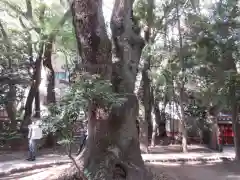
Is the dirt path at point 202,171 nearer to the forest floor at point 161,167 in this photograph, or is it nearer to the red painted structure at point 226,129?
the forest floor at point 161,167

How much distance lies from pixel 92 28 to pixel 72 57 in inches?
383

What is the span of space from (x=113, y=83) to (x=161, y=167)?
175 inches

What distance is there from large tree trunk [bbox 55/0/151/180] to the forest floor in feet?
4.96

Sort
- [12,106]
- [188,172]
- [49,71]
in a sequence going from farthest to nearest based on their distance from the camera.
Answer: [12,106] < [49,71] < [188,172]

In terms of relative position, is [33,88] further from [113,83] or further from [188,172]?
[113,83]

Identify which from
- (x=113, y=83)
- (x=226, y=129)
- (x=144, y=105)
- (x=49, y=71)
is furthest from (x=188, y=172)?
(x=49, y=71)

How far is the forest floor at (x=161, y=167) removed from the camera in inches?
380

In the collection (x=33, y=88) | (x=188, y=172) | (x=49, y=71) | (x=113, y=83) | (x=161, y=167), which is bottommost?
(x=188, y=172)

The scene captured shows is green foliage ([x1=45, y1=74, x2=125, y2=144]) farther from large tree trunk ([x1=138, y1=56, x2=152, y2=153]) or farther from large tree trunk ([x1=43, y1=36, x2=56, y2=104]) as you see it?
large tree trunk ([x1=43, y1=36, x2=56, y2=104])

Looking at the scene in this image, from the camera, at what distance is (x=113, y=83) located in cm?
809

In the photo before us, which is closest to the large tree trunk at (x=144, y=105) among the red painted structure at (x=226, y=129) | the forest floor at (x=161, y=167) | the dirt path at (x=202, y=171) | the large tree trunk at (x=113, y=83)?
the forest floor at (x=161, y=167)

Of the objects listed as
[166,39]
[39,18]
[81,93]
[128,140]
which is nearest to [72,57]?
[39,18]

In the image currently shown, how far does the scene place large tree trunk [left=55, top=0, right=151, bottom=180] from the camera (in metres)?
7.29

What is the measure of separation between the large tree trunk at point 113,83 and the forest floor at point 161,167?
1.51 meters
